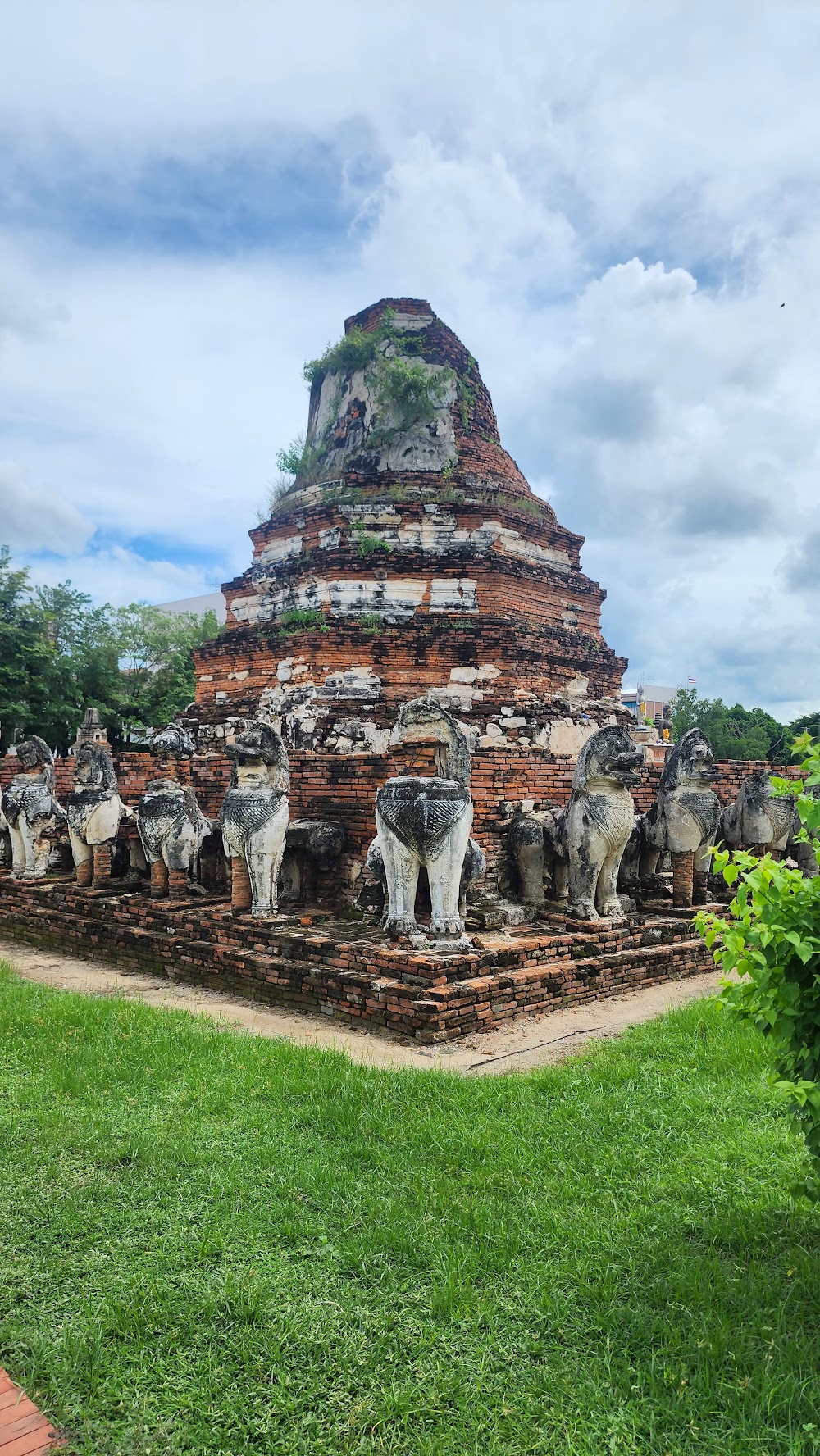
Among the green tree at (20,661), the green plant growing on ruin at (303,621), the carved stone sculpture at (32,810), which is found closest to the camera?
the carved stone sculpture at (32,810)

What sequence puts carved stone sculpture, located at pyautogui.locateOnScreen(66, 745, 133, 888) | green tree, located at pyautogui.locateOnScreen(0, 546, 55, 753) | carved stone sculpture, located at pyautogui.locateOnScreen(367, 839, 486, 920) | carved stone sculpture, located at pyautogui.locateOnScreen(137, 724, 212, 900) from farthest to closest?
green tree, located at pyautogui.locateOnScreen(0, 546, 55, 753) < carved stone sculpture, located at pyautogui.locateOnScreen(66, 745, 133, 888) < carved stone sculpture, located at pyautogui.locateOnScreen(137, 724, 212, 900) < carved stone sculpture, located at pyautogui.locateOnScreen(367, 839, 486, 920)

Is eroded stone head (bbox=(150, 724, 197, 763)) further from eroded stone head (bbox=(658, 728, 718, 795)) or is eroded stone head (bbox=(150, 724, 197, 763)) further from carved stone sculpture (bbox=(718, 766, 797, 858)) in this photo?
carved stone sculpture (bbox=(718, 766, 797, 858))

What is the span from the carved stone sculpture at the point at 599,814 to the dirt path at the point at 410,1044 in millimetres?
979

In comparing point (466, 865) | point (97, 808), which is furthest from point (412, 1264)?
point (97, 808)

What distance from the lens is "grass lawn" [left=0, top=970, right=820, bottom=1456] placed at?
216 cm

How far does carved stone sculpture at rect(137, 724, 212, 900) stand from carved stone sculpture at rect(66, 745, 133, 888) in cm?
85

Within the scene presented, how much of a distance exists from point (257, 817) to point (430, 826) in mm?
1856

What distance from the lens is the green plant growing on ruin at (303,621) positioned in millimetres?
11352

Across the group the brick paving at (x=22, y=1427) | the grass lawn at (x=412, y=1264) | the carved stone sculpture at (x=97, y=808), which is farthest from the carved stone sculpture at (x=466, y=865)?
the brick paving at (x=22, y=1427)

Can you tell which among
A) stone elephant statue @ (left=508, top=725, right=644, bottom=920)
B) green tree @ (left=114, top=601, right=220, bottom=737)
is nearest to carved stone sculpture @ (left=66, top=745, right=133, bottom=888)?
stone elephant statue @ (left=508, top=725, right=644, bottom=920)

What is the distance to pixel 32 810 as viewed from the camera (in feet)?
34.7

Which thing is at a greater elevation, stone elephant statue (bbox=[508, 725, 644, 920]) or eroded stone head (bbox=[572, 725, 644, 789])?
eroded stone head (bbox=[572, 725, 644, 789])

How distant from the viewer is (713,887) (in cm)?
963

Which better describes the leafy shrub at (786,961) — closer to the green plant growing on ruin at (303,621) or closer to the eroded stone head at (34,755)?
the green plant growing on ruin at (303,621)
